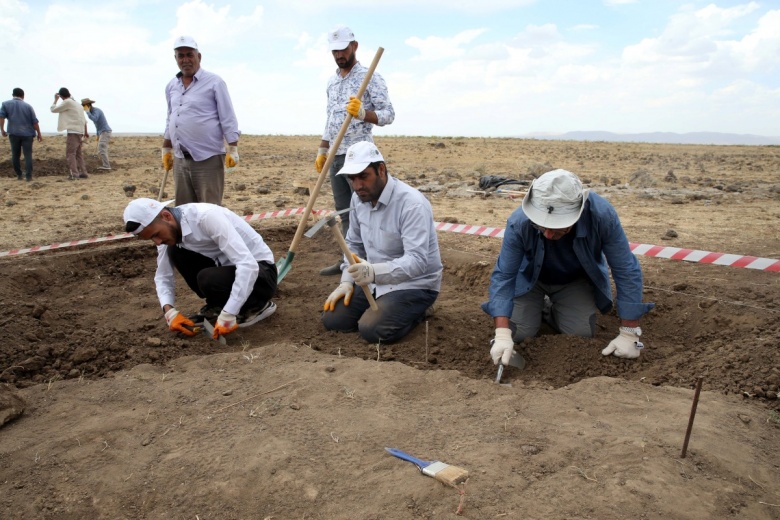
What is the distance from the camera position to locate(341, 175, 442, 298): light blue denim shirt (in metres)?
3.89

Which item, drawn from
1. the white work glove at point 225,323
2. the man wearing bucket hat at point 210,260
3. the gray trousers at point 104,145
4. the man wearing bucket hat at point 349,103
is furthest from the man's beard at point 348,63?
the gray trousers at point 104,145

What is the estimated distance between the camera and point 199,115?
5152 millimetres

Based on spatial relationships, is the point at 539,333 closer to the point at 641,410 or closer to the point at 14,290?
the point at 641,410

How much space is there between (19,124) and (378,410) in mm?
10269

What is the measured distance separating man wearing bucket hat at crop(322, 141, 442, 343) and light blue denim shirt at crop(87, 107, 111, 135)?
941cm

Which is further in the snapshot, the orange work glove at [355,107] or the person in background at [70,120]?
the person in background at [70,120]

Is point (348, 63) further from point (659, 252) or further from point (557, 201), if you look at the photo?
point (659, 252)

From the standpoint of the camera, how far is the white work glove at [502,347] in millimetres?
3400

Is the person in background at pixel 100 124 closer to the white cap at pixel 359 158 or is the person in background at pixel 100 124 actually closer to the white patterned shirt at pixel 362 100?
the white patterned shirt at pixel 362 100

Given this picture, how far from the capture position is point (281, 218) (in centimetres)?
757

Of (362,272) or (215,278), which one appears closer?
(362,272)

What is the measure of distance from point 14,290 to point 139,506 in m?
3.68

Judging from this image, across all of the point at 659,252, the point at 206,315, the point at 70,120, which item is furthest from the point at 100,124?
the point at 659,252

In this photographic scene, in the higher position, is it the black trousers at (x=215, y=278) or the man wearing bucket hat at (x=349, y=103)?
the man wearing bucket hat at (x=349, y=103)
